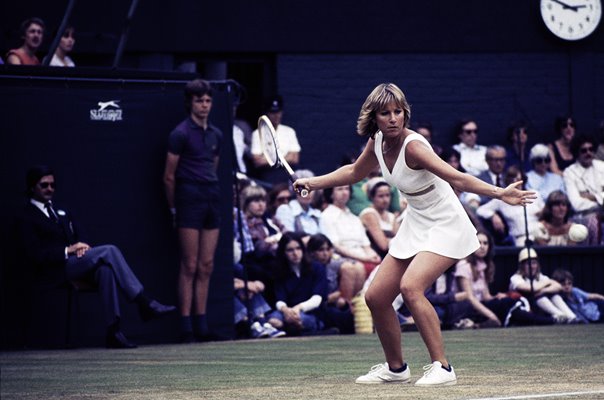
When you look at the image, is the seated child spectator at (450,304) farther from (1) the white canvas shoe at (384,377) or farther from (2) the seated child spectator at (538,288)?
(1) the white canvas shoe at (384,377)

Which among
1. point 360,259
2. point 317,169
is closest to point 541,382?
point 360,259

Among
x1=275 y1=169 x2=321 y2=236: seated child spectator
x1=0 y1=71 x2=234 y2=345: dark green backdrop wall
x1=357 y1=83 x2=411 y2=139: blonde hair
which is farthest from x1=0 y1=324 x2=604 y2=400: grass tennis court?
x1=275 y1=169 x2=321 y2=236: seated child spectator

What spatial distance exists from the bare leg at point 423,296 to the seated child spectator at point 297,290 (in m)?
6.08

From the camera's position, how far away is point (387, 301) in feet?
29.0

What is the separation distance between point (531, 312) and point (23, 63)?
20.7ft

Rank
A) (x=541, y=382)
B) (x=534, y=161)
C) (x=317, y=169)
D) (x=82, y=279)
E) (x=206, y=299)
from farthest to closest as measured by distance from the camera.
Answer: (x=317, y=169) → (x=534, y=161) → (x=206, y=299) → (x=82, y=279) → (x=541, y=382)

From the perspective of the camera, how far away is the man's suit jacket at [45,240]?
43.1 ft

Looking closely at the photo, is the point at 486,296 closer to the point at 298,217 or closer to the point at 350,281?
the point at 350,281

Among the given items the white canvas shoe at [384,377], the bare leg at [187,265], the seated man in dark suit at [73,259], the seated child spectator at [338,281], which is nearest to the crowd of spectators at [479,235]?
the seated child spectator at [338,281]

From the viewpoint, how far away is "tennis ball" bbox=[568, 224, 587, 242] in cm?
1691

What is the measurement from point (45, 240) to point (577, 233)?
6760 millimetres

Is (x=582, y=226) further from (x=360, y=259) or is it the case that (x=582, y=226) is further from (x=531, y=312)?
(x=360, y=259)

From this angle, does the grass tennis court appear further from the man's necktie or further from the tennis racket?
the tennis racket

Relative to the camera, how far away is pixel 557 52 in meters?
20.8
